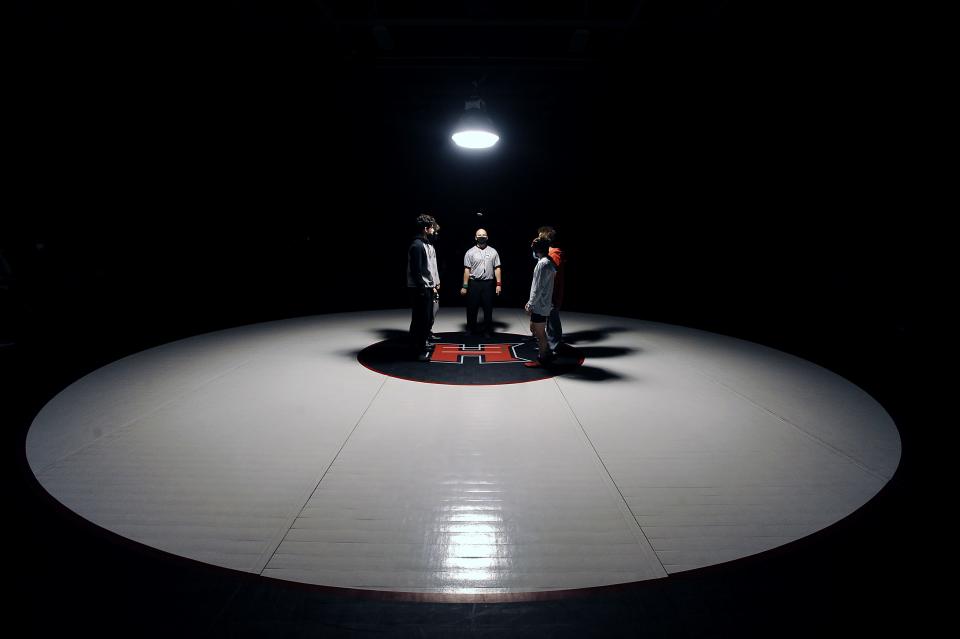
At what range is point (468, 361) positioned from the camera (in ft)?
17.4

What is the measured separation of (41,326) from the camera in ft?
24.5

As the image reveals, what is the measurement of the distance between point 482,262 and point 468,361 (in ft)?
5.52

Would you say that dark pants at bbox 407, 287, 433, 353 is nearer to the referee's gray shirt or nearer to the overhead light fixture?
the referee's gray shirt

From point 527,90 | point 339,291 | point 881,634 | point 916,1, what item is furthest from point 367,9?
point 339,291

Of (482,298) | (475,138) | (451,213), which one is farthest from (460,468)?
(451,213)

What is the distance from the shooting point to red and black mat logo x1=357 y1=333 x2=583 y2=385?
4.62 m

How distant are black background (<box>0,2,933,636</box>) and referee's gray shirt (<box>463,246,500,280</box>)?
2.54 meters

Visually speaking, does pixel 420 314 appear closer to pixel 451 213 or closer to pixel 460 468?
pixel 460 468

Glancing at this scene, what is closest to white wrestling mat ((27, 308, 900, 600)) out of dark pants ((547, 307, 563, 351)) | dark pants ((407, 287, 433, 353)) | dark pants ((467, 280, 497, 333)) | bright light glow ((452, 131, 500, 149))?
dark pants ((547, 307, 563, 351))

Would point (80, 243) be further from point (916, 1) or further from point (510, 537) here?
point (916, 1)

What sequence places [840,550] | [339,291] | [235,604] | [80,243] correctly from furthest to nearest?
[339,291] → [80,243] → [840,550] → [235,604]

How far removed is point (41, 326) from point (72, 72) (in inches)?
157

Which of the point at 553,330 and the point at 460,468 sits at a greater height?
the point at 553,330

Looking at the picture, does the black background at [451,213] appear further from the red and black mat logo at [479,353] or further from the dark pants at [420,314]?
the red and black mat logo at [479,353]
